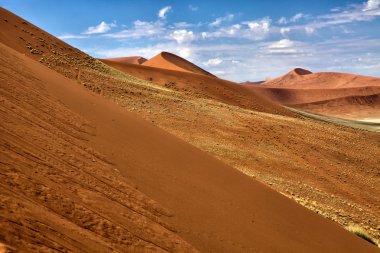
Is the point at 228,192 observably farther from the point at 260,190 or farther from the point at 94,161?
the point at 94,161

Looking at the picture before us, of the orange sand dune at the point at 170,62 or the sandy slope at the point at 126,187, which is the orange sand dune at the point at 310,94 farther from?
the sandy slope at the point at 126,187

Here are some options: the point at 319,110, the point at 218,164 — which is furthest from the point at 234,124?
the point at 319,110

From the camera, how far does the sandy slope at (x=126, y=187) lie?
554cm

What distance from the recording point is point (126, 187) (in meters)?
7.96

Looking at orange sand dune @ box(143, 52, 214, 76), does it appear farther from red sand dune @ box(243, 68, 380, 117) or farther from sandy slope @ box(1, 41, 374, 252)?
sandy slope @ box(1, 41, 374, 252)

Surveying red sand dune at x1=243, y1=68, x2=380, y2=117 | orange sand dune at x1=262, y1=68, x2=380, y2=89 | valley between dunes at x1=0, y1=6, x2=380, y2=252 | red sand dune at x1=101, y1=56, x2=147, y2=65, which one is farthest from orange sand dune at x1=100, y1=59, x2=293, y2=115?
orange sand dune at x1=262, y1=68, x2=380, y2=89

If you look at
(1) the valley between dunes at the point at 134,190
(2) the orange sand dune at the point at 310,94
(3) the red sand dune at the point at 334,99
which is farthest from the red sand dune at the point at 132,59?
(1) the valley between dunes at the point at 134,190

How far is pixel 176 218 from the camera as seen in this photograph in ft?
25.5

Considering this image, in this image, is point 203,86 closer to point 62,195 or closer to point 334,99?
point 62,195

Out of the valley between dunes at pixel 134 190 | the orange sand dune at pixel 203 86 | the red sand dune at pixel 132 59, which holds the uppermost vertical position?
the red sand dune at pixel 132 59

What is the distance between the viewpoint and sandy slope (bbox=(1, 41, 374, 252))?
18.2 feet

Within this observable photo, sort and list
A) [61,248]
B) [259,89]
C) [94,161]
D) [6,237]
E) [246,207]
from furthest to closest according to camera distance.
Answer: [259,89] → [246,207] → [94,161] → [61,248] → [6,237]

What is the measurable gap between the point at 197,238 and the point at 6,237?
4065 millimetres

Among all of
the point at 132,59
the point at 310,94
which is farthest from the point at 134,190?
the point at 132,59
